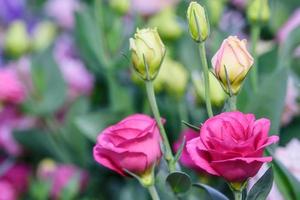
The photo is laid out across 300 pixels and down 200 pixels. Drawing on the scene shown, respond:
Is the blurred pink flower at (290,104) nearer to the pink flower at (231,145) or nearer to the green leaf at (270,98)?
the green leaf at (270,98)

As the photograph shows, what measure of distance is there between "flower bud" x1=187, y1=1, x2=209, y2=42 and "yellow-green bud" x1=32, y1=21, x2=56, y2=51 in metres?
0.70

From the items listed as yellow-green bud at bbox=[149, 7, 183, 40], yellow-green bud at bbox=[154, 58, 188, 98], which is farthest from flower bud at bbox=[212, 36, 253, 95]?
yellow-green bud at bbox=[149, 7, 183, 40]

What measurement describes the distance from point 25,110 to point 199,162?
0.66 meters

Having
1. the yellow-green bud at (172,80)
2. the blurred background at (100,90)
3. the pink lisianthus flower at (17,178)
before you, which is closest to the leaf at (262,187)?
the blurred background at (100,90)

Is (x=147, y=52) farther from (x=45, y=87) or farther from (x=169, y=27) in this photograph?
(x=45, y=87)

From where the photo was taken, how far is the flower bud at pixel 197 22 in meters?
0.53

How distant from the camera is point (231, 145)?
0.47 meters

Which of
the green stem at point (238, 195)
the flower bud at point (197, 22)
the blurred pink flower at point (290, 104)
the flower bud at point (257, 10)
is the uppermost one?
the flower bud at point (197, 22)

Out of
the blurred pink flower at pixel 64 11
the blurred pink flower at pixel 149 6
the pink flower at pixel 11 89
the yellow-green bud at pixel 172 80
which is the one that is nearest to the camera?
the yellow-green bud at pixel 172 80

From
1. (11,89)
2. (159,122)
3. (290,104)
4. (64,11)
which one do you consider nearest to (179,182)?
(159,122)

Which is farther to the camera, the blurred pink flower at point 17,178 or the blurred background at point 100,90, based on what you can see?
the blurred pink flower at point 17,178

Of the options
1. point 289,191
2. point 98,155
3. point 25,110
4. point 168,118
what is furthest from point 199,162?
point 25,110

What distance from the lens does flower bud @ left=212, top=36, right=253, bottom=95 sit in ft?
1.69

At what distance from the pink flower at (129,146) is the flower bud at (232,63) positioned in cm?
6
